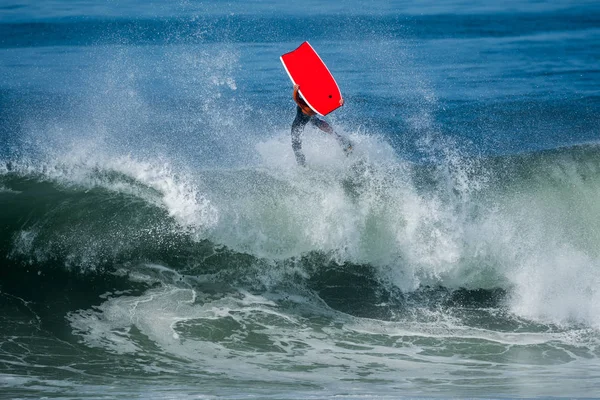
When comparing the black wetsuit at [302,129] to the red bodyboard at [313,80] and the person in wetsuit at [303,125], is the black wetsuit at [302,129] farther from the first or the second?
the red bodyboard at [313,80]

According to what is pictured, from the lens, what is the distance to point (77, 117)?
1402 centimetres

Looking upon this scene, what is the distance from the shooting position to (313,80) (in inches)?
363

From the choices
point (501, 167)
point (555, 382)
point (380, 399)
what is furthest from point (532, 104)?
point (380, 399)

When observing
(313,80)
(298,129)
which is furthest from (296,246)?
(313,80)

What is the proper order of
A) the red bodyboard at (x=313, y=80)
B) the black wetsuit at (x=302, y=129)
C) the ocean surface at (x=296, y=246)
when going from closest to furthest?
1. the ocean surface at (x=296, y=246)
2. the red bodyboard at (x=313, y=80)
3. the black wetsuit at (x=302, y=129)

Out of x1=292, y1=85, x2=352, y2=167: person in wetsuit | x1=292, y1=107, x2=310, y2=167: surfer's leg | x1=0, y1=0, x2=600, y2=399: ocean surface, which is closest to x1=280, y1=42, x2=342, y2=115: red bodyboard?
x1=292, y1=85, x2=352, y2=167: person in wetsuit

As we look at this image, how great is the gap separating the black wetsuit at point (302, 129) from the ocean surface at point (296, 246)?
207mm

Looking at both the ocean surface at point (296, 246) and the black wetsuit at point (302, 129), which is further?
the black wetsuit at point (302, 129)

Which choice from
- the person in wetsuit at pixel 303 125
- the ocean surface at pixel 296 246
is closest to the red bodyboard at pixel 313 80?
the person in wetsuit at pixel 303 125

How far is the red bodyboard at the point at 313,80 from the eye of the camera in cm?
899

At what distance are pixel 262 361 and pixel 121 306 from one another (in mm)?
1901

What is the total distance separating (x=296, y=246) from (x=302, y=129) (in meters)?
1.54

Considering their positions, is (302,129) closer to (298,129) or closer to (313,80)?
(298,129)

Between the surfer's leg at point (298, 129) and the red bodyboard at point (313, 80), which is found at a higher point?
the red bodyboard at point (313, 80)
